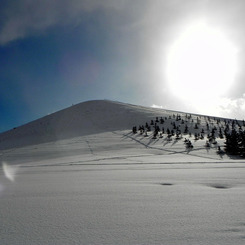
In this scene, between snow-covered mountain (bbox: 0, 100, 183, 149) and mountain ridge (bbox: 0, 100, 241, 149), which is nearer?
mountain ridge (bbox: 0, 100, 241, 149)

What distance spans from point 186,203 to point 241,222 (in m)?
0.64

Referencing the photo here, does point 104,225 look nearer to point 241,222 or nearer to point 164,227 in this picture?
point 164,227

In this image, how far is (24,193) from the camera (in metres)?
2.90

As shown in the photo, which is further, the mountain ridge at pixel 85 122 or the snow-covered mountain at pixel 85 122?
the snow-covered mountain at pixel 85 122

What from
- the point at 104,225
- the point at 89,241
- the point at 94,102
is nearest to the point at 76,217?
the point at 104,225

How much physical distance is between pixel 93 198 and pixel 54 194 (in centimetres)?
72

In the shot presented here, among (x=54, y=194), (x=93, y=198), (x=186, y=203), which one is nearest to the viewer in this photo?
(x=186, y=203)

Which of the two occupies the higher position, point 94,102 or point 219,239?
point 94,102

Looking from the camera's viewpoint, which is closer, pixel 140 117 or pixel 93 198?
pixel 93 198

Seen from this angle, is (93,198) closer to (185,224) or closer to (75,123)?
(185,224)

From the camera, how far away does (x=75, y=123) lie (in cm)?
5322

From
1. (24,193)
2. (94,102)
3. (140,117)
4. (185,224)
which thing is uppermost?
(94,102)

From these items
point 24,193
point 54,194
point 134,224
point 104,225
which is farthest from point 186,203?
point 24,193

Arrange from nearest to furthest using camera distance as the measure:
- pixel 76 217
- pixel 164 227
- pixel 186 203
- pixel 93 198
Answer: pixel 164 227 → pixel 76 217 → pixel 186 203 → pixel 93 198
